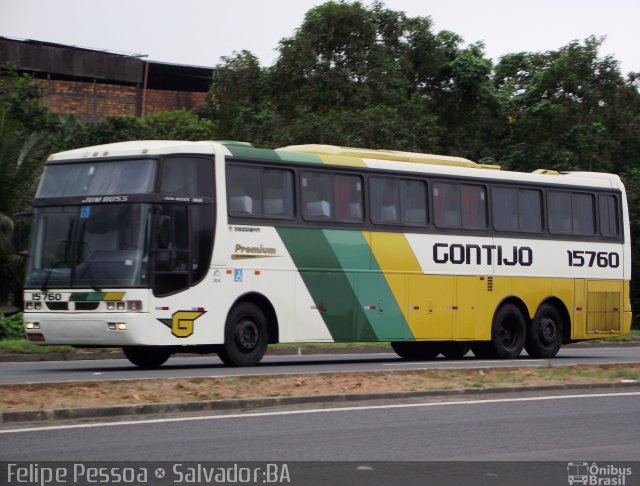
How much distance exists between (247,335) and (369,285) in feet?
9.35

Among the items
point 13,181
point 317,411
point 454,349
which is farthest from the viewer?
point 13,181

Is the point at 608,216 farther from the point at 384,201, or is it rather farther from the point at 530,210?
the point at 384,201

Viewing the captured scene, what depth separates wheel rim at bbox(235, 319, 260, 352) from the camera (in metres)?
19.5

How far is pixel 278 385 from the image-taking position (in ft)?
47.9

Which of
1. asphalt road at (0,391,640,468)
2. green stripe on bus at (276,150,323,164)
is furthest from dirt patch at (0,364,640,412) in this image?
green stripe on bus at (276,150,323,164)

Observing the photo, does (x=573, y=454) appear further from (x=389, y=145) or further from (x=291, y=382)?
(x=389, y=145)

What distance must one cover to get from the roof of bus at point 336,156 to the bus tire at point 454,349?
3.35 m

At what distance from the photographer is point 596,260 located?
25.6m

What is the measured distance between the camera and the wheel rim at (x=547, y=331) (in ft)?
80.6

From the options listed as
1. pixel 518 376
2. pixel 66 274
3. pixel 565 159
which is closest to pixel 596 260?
pixel 518 376

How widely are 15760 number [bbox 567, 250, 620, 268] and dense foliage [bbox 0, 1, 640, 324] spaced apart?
11.5 m

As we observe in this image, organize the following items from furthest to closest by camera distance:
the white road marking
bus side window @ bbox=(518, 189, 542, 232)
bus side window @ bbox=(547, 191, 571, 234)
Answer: bus side window @ bbox=(547, 191, 571, 234), bus side window @ bbox=(518, 189, 542, 232), the white road marking

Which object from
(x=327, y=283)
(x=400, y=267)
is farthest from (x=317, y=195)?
(x=400, y=267)

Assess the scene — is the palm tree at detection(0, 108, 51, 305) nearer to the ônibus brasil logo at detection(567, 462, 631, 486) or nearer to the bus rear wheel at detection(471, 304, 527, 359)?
the bus rear wheel at detection(471, 304, 527, 359)
